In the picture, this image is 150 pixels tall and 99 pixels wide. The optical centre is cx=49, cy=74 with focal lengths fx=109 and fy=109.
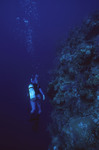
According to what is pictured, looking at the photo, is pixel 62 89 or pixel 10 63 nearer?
pixel 62 89

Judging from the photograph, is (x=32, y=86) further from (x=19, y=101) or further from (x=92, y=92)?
(x=19, y=101)

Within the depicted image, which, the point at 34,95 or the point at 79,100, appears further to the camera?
the point at 79,100

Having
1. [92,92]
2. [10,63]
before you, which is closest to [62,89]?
[92,92]

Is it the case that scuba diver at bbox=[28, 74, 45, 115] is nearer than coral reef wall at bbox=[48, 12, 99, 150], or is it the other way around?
coral reef wall at bbox=[48, 12, 99, 150]

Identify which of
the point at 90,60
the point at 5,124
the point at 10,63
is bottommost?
the point at 5,124

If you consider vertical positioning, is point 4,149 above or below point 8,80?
below

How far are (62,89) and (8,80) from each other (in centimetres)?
1410

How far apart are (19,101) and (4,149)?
5.65 meters

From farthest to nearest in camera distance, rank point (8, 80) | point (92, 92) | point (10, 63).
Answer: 1. point (10, 63)
2. point (8, 80)
3. point (92, 92)

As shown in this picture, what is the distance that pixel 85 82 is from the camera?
530cm

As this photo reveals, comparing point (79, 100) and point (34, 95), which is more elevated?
point (34, 95)

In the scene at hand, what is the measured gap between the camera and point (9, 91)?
16.2 m

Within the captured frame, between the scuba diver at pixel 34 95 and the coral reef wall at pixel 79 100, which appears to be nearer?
the coral reef wall at pixel 79 100

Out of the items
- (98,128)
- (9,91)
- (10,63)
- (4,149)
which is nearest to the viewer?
(98,128)
